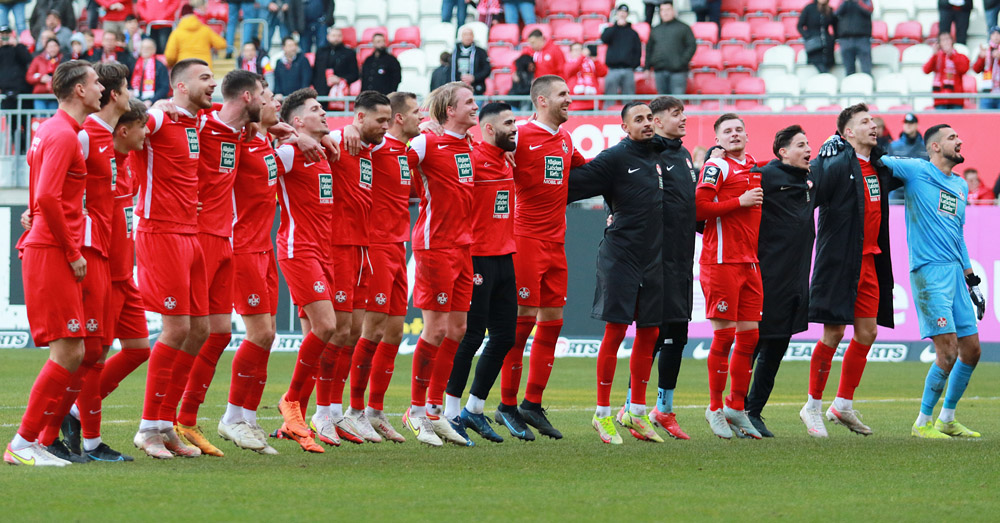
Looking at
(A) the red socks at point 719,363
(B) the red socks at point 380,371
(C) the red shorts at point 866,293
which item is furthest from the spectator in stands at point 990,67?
(B) the red socks at point 380,371

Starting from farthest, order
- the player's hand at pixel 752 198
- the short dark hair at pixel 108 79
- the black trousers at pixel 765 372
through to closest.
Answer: the black trousers at pixel 765 372
the player's hand at pixel 752 198
the short dark hair at pixel 108 79

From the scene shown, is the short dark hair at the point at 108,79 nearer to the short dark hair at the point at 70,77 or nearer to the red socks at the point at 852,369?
the short dark hair at the point at 70,77

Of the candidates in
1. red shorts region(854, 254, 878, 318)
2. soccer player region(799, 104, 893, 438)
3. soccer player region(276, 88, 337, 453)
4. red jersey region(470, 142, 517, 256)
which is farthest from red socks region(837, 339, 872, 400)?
soccer player region(276, 88, 337, 453)

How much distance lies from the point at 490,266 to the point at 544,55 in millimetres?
13137

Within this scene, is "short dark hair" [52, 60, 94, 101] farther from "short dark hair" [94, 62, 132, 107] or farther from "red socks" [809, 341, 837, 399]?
"red socks" [809, 341, 837, 399]

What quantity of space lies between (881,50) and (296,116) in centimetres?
1733

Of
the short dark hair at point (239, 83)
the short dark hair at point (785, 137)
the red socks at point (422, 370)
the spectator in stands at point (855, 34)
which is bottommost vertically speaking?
the red socks at point (422, 370)

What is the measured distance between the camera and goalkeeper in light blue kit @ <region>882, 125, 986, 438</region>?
10945mm

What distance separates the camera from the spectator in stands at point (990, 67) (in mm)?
21062

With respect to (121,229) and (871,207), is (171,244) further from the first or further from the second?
(871,207)

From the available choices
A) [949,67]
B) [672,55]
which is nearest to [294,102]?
[672,55]

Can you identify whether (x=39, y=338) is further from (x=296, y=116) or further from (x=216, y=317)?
(x=296, y=116)

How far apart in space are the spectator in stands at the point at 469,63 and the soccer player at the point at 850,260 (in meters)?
11.6

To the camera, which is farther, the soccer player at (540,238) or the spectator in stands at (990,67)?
the spectator in stands at (990,67)
